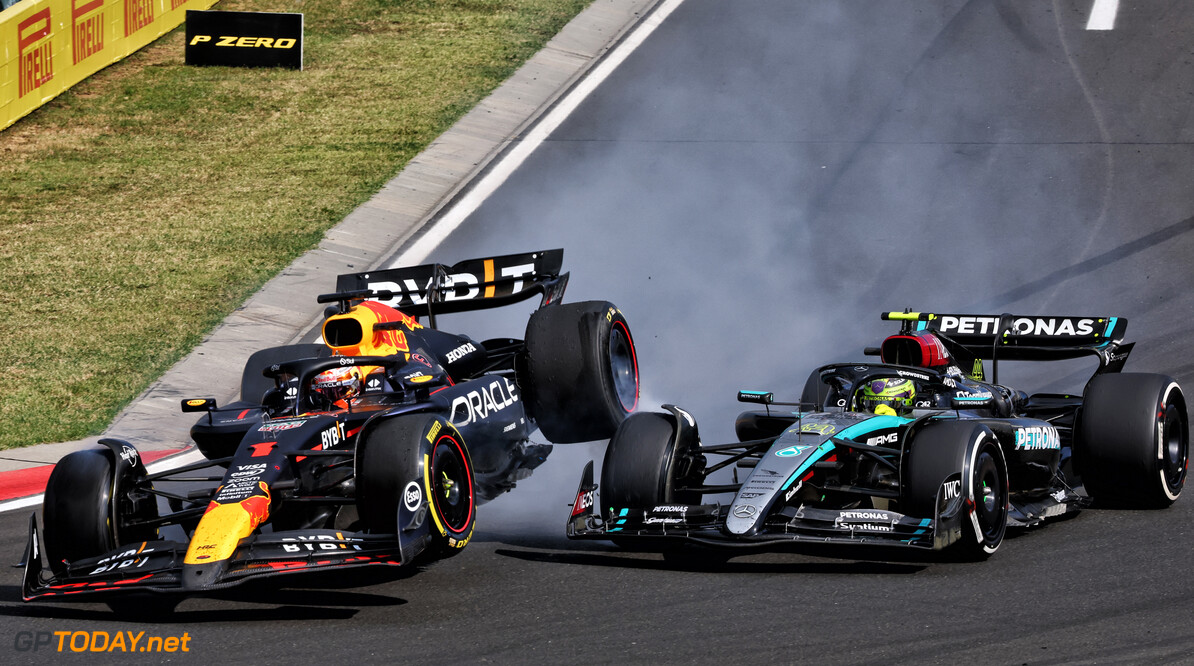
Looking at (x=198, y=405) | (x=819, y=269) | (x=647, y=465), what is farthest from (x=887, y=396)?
(x=819, y=269)

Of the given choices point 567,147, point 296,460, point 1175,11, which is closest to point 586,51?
point 567,147

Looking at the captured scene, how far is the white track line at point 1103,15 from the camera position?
22.6 metres

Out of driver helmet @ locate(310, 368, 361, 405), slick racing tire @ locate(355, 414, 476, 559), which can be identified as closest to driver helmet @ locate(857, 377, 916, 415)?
slick racing tire @ locate(355, 414, 476, 559)

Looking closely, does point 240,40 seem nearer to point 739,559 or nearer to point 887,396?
point 887,396

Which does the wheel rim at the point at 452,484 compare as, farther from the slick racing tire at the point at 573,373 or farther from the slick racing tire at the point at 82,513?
the slick racing tire at the point at 82,513

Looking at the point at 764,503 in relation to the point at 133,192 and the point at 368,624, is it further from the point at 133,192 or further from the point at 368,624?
the point at 133,192

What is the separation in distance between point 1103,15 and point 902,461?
647 inches

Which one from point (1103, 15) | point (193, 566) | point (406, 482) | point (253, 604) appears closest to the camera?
point (193, 566)

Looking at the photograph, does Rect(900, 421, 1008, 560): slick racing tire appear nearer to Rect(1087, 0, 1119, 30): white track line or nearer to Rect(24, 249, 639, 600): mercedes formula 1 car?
Rect(24, 249, 639, 600): mercedes formula 1 car

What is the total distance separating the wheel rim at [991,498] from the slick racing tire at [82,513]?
505 cm

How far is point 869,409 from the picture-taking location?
10078 millimetres

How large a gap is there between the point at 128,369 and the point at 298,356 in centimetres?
461

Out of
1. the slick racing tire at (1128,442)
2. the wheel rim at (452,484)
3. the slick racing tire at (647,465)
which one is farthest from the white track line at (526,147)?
the slick racing tire at (1128,442)

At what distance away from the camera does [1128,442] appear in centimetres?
997
